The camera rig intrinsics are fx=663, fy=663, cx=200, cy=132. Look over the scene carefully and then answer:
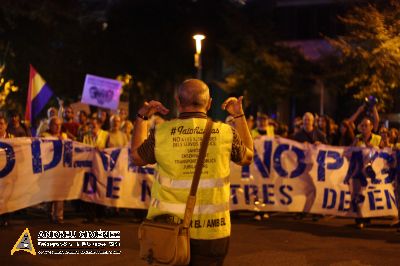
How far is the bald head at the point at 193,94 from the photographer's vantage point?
410 cm

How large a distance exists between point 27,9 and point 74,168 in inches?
654

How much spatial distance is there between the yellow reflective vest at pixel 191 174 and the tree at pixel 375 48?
1151 centimetres

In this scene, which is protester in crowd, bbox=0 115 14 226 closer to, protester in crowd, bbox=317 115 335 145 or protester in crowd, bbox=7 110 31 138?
protester in crowd, bbox=7 110 31 138

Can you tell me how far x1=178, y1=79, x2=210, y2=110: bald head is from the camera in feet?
13.5

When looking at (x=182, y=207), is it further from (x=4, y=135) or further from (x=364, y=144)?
(x=364, y=144)

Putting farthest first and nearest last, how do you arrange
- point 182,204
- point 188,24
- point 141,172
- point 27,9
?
point 188,24
point 27,9
point 141,172
point 182,204

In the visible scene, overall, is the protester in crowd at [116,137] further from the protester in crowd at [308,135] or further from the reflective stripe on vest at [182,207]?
the reflective stripe on vest at [182,207]

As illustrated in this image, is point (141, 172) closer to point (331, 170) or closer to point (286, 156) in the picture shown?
point (286, 156)

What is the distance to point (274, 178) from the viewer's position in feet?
37.3

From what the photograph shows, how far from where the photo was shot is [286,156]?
11.4 m

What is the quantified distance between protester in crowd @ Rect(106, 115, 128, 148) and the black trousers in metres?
8.09

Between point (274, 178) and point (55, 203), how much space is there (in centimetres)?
369

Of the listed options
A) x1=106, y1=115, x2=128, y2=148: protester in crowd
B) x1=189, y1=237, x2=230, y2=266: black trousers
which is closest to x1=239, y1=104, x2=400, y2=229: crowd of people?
x1=106, y1=115, x2=128, y2=148: protester in crowd

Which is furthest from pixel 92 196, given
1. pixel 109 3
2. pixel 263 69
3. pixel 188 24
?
pixel 109 3
